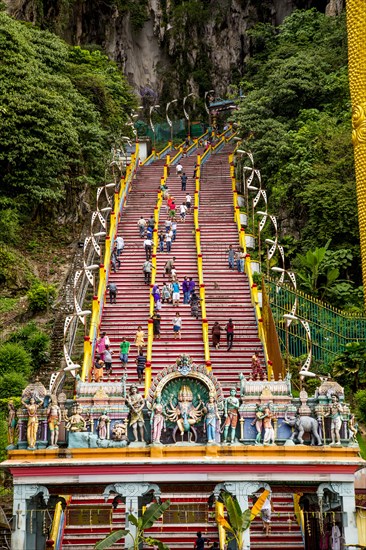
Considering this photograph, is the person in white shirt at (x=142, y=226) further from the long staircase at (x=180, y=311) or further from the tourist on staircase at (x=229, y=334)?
the tourist on staircase at (x=229, y=334)

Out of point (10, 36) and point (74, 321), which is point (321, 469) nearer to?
point (74, 321)

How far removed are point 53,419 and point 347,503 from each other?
19.6ft

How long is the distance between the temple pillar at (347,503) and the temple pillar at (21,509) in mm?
5455

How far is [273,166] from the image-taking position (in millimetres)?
41844

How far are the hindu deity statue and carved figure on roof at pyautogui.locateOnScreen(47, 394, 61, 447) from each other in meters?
2.20

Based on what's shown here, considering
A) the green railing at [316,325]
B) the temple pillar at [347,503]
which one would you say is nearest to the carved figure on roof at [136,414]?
the temple pillar at [347,503]

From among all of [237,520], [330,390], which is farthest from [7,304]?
[237,520]

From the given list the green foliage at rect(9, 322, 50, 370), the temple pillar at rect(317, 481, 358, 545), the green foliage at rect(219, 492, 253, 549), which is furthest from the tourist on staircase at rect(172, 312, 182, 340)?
the green foliage at rect(219, 492, 253, 549)

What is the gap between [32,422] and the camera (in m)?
21.4

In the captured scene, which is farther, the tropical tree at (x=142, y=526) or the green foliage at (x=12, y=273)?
the green foliage at (x=12, y=273)

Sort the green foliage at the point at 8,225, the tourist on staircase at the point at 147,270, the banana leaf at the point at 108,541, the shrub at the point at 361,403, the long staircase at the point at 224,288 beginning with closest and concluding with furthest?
the banana leaf at the point at 108,541, the shrub at the point at 361,403, the long staircase at the point at 224,288, the tourist on staircase at the point at 147,270, the green foliage at the point at 8,225

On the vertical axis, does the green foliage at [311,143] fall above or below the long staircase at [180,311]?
above

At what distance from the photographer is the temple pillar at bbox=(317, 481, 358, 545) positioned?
20.4 metres

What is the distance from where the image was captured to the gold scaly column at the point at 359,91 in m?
18.8
